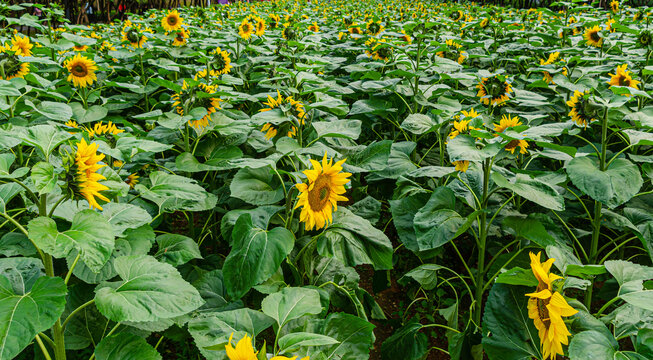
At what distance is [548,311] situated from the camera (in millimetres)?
1036

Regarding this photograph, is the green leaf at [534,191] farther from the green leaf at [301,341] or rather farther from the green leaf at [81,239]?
the green leaf at [81,239]

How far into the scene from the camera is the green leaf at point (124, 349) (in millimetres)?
1057

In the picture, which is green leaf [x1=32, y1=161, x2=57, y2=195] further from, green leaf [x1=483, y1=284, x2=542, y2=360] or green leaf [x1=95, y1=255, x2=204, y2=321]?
green leaf [x1=483, y1=284, x2=542, y2=360]

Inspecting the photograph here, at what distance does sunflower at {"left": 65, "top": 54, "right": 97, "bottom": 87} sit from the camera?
2.79m

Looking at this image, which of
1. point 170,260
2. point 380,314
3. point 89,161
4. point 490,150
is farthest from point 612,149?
point 89,161

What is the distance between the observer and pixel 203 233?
7.50 ft

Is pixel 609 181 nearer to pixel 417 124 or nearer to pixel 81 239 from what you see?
pixel 417 124

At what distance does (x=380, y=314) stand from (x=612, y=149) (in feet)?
5.51

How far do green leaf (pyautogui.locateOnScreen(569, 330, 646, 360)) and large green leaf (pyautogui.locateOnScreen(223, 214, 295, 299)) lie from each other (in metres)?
0.76

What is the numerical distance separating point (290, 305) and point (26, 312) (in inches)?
21.9

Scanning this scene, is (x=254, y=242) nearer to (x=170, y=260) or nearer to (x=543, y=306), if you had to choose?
(x=170, y=260)

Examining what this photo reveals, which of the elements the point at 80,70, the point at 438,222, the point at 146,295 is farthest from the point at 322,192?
the point at 80,70

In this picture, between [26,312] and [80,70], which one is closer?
[26,312]

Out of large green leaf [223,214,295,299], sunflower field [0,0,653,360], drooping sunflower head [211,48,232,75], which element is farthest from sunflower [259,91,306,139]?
drooping sunflower head [211,48,232,75]
